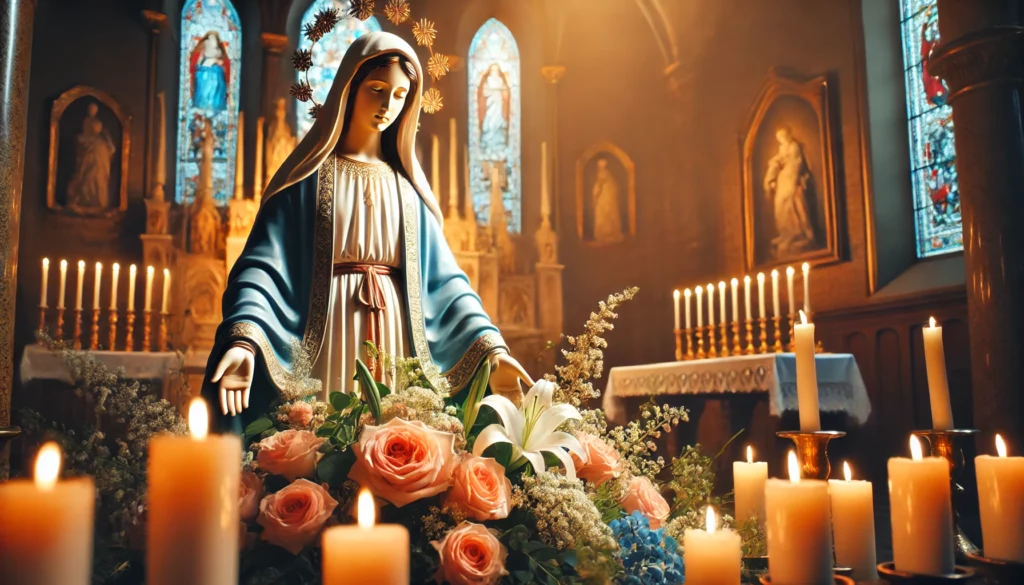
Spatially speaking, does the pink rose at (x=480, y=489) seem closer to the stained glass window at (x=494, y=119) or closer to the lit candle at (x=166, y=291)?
the lit candle at (x=166, y=291)

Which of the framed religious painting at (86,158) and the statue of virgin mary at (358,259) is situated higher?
the framed religious painting at (86,158)

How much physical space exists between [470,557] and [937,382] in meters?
1.05

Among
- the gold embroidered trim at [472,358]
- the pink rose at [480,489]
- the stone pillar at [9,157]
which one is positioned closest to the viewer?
the pink rose at [480,489]

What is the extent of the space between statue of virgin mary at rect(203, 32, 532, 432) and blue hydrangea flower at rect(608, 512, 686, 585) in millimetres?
1193

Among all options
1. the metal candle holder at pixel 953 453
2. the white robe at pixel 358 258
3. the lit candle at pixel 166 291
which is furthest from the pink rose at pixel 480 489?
the lit candle at pixel 166 291

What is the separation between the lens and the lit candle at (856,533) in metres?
1.36

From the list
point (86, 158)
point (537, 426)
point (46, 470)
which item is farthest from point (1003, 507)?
point (86, 158)

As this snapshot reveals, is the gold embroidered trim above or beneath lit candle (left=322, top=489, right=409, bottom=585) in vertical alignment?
above

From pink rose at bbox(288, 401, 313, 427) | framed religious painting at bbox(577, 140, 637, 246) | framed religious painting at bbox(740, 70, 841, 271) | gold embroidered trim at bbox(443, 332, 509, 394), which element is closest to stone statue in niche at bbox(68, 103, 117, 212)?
framed religious painting at bbox(577, 140, 637, 246)

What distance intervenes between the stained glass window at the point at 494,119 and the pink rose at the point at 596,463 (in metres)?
8.23

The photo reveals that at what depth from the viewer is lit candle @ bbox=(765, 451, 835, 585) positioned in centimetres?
108

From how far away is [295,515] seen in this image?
4.17ft

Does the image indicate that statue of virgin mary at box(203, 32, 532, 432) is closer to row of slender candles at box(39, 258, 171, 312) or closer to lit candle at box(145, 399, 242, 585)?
lit candle at box(145, 399, 242, 585)

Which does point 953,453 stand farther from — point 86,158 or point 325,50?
point 325,50
